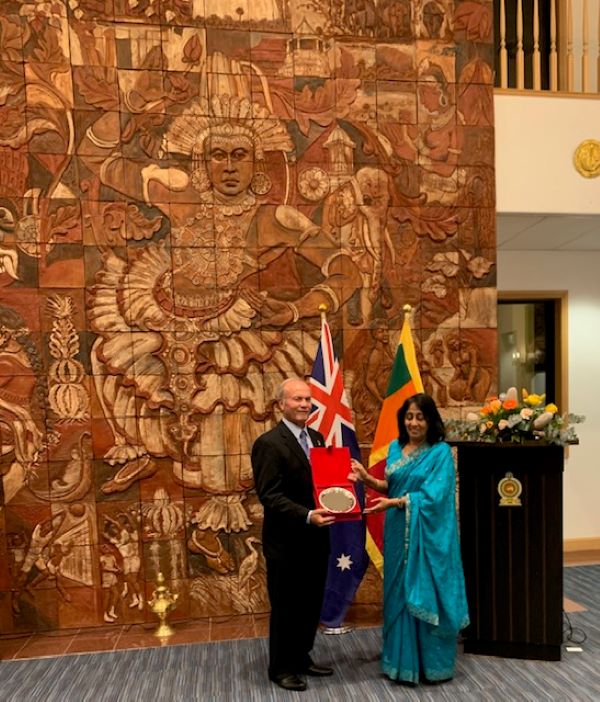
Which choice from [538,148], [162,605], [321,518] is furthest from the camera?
[538,148]

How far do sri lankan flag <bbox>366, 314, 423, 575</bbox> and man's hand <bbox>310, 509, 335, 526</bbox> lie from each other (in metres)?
0.84

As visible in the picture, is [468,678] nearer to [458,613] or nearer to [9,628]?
[458,613]

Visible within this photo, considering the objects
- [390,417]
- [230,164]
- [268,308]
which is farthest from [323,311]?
[230,164]

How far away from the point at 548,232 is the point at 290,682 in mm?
3801

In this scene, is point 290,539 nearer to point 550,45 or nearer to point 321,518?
point 321,518

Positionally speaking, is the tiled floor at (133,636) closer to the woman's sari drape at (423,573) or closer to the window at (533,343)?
the woman's sari drape at (423,573)

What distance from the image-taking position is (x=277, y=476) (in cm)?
248

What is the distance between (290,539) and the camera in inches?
99.4

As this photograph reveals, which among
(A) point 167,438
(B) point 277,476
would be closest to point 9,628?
(A) point 167,438

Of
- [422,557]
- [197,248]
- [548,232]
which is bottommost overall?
[422,557]

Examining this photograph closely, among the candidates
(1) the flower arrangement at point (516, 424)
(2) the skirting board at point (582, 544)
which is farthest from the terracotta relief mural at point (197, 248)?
(2) the skirting board at point (582, 544)

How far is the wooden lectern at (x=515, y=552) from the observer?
9.14ft

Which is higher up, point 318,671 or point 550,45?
point 550,45

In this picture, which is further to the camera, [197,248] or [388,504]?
[197,248]
